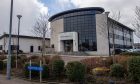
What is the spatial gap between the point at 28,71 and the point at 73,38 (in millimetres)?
50271

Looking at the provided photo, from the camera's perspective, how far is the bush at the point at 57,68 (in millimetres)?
15875

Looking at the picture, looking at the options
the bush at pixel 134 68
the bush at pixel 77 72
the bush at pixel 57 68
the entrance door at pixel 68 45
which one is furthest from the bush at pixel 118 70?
the entrance door at pixel 68 45

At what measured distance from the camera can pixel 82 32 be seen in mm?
66000

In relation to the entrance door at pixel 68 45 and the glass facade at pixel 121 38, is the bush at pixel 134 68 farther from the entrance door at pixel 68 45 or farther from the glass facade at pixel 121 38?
the entrance door at pixel 68 45

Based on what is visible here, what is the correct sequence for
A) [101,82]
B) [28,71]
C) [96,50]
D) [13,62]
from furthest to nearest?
[96,50] < [13,62] < [28,71] < [101,82]

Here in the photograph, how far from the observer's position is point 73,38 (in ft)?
219

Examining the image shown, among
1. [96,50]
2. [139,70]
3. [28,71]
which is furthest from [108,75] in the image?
[96,50]

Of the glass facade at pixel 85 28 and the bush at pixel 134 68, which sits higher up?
the glass facade at pixel 85 28

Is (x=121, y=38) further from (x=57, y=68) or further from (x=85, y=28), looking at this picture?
(x=57, y=68)

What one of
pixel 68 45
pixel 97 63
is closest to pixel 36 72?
pixel 97 63

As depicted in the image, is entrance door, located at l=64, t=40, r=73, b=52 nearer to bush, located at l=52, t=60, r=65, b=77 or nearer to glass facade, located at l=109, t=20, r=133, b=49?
glass facade, located at l=109, t=20, r=133, b=49

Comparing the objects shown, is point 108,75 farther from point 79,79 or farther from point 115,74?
point 79,79

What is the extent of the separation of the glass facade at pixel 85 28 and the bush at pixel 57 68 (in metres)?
47.3

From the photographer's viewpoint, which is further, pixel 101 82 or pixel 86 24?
pixel 86 24
